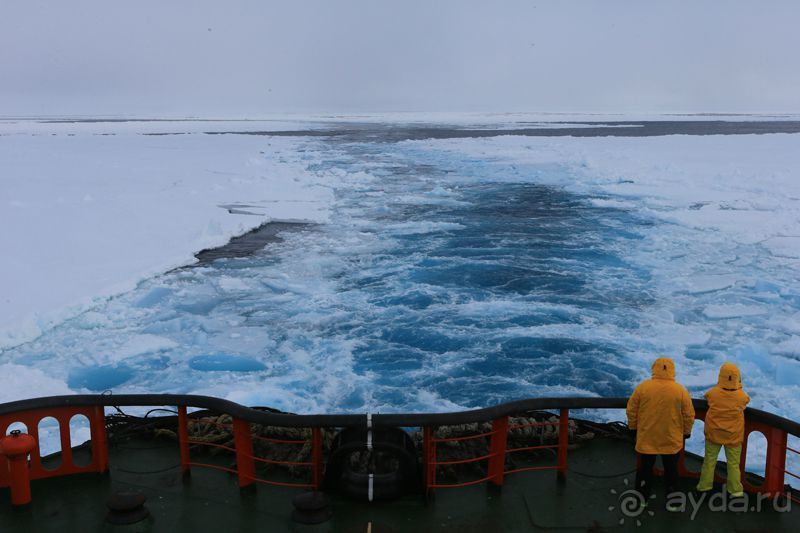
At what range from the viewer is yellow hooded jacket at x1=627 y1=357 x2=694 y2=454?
12.6ft

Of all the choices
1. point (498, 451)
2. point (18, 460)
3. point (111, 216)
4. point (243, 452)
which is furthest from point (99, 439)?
point (111, 216)

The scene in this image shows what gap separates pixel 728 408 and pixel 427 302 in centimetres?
712

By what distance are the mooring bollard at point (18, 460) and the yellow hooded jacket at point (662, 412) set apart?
11.8 feet

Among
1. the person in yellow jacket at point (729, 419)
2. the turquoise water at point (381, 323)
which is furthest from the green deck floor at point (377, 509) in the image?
the turquoise water at point (381, 323)

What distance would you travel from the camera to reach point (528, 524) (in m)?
3.86

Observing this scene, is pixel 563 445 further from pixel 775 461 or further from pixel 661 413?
pixel 775 461

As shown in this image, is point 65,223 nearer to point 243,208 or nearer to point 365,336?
point 243,208

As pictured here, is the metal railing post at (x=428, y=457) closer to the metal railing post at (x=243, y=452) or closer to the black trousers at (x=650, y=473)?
the metal railing post at (x=243, y=452)

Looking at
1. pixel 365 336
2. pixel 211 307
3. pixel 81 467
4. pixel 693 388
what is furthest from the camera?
pixel 211 307

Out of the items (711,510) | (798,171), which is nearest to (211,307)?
(711,510)

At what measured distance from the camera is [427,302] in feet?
35.3

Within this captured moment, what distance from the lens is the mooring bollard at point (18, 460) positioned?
375cm

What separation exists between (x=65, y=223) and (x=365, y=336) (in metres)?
9.78

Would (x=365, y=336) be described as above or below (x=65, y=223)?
below
